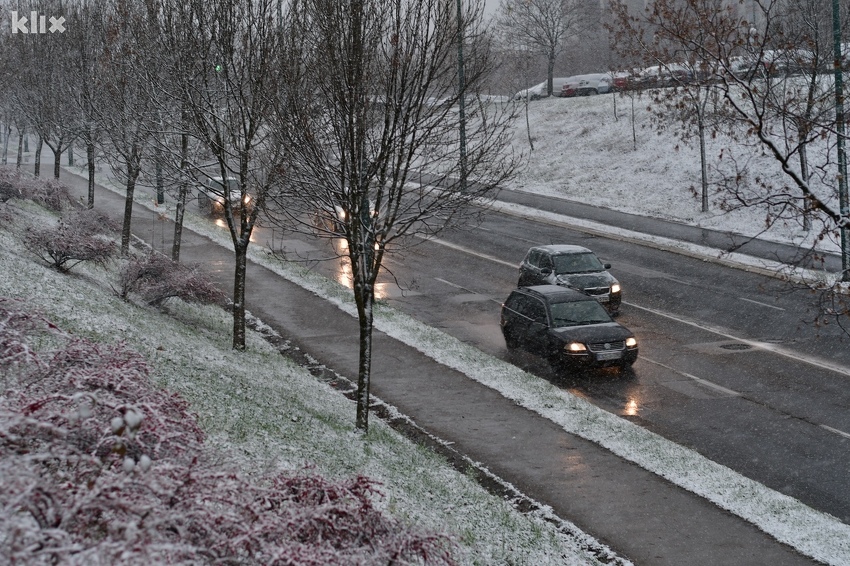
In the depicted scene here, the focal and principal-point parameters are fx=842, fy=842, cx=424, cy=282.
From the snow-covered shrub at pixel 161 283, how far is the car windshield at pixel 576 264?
8757mm

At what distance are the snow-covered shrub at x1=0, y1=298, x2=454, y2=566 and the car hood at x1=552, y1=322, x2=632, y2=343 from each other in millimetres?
10248

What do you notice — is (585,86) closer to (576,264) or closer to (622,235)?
(622,235)

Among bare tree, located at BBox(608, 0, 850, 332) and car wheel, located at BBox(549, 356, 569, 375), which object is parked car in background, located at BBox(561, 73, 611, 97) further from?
car wheel, located at BBox(549, 356, 569, 375)

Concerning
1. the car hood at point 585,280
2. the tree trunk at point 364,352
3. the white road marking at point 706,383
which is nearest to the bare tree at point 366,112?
the tree trunk at point 364,352

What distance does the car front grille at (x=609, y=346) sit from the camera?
52.5 feet

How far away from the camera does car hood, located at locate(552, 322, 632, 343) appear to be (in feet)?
52.9

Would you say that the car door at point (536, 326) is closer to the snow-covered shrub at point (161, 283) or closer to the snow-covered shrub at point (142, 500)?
the snow-covered shrub at point (161, 283)

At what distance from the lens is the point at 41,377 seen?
23.9 ft

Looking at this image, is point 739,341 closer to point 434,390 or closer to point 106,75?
point 434,390

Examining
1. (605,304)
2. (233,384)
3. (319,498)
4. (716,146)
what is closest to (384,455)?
(233,384)

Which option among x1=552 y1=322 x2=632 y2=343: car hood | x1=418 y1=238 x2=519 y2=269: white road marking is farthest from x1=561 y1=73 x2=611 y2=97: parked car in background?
x1=552 y1=322 x2=632 y2=343: car hood

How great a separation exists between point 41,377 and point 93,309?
6.55m

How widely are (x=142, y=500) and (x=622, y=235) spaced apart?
2819 centimetres

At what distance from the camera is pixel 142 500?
16.7ft
